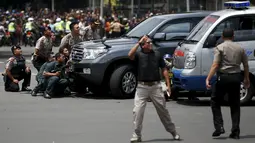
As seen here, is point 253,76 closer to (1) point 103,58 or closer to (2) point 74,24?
A: (1) point 103,58

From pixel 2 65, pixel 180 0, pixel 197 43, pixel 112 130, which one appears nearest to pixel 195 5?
pixel 180 0

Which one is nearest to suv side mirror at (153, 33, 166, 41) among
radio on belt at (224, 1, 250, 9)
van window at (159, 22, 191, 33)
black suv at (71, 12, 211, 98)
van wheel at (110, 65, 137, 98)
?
black suv at (71, 12, 211, 98)

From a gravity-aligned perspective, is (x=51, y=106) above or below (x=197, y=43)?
below

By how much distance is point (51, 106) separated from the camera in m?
15.3

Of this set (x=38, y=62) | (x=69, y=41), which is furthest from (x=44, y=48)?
(x=69, y=41)

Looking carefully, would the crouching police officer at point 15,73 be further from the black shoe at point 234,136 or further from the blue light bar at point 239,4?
the black shoe at point 234,136

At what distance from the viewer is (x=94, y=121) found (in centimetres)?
1311

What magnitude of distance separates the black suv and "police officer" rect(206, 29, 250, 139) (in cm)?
510

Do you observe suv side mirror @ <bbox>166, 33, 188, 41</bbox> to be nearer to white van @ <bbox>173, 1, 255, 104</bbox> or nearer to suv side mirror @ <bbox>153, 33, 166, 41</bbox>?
suv side mirror @ <bbox>153, 33, 166, 41</bbox>

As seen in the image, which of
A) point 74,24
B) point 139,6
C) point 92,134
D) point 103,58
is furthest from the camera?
point 139,6

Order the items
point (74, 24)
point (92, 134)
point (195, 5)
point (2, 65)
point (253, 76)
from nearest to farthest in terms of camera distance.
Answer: point (92, 134), point (253, 76), point (74, 24), point (2, 65), point (195, 5)

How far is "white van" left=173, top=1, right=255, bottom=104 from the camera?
14.8 metres

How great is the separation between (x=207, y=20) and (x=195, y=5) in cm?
2983

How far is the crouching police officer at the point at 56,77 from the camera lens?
16.8 metres
